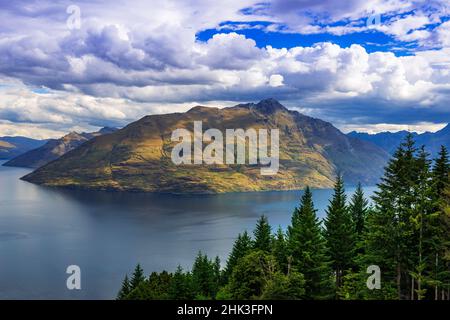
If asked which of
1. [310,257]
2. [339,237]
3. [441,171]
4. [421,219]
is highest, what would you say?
[441,171]

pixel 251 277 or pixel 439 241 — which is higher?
pixel 439 241

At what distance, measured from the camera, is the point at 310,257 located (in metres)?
54.8

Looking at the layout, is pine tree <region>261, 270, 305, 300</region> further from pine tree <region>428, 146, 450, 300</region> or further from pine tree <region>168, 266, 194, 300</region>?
pine tree <region>168, 266, 194, 300</region>

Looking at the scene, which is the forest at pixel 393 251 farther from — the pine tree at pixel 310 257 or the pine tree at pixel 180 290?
the pine tree at pixel 180 290

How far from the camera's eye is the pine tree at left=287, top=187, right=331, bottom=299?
54.6m

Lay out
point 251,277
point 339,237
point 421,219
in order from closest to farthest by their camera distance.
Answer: point 421,219
point 251,277
point 339,237

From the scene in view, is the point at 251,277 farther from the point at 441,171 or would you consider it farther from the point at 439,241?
the point at 441,171

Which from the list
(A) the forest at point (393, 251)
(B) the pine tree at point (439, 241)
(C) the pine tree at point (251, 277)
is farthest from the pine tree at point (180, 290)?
(B) the pine tree at point (439, 241)

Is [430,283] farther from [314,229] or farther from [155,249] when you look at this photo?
[155,249]

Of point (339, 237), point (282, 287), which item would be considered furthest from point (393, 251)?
point (339, 237)

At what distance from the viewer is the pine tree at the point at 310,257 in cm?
5456

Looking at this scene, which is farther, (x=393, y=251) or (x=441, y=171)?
(x=441, y=171)

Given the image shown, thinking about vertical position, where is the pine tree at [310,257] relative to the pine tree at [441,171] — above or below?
below

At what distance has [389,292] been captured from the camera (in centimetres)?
4644
